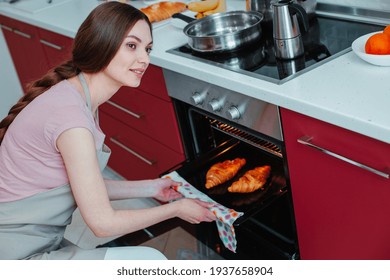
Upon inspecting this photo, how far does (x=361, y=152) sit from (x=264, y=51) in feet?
2.03

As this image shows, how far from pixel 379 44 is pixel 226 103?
1.64 ft

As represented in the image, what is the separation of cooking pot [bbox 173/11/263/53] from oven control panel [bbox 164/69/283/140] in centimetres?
13

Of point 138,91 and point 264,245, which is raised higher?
point 138,91

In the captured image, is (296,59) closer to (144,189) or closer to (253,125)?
(253,125)

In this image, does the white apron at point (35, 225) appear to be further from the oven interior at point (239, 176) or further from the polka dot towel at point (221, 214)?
the oven interior at point (239, 176)

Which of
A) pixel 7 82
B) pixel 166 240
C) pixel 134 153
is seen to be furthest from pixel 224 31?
pixel 7 82

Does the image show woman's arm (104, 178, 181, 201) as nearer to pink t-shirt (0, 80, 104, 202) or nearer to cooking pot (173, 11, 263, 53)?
pink t-shirt (0, 80, 104, 202)

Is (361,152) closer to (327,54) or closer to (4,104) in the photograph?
(327,54)

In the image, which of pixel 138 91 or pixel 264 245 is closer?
pixel 264 245

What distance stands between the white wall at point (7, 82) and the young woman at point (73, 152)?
2181 millimetres

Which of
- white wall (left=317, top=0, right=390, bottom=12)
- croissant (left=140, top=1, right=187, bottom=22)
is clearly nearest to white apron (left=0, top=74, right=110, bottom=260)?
croissant (left=140, top=1, right=187, bottom=22)
